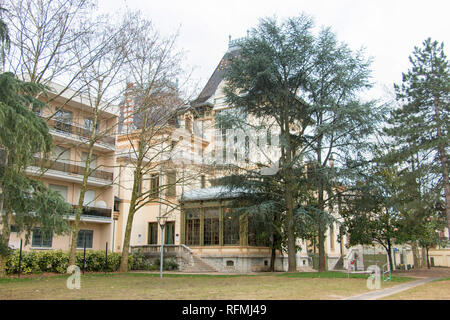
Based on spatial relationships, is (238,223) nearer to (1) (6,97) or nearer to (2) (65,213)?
(2) (65,213)

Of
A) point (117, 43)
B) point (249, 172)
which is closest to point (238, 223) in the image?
point (249, 172)

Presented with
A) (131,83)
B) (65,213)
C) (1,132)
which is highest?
(131,83)

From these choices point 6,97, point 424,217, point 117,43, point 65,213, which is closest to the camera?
point 6,97

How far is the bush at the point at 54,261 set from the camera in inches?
808

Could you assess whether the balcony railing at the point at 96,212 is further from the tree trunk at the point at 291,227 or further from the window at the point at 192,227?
the tree trunk at the point at 291,227

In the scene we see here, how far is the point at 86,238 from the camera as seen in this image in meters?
31.4

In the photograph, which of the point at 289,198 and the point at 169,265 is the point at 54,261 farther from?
the point at 289,198

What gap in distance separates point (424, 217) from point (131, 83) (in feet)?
57.5

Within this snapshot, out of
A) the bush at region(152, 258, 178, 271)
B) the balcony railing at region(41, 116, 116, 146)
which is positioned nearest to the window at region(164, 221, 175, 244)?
the bush at region(152, 258, 178, 271)

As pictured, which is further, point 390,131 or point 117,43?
point 390,131

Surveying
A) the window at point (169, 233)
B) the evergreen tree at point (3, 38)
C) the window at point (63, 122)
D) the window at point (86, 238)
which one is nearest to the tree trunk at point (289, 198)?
the window at point (169, 233)

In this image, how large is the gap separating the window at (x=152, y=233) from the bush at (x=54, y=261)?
27.6ft

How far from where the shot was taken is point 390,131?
79.6ft

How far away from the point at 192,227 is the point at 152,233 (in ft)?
21.5
